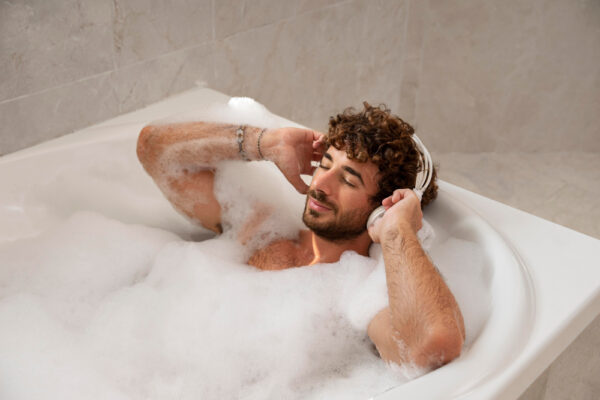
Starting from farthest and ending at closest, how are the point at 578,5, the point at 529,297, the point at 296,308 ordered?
the point at 578,5
the point at 296,308
the point at 529,297

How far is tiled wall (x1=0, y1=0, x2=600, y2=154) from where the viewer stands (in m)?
1.84

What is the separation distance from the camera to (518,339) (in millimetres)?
1282

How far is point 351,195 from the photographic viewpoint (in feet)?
4.97

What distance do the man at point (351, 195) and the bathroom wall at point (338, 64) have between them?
25cm

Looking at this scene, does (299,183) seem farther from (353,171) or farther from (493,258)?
(493,258)

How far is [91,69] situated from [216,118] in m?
0.42

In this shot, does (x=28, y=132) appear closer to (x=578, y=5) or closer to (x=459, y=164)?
(x=459, y=164)

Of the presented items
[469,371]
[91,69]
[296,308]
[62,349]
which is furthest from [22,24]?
[469,371]

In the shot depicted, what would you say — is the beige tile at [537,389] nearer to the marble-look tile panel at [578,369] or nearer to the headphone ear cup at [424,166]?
the marble-look tile panel at [578,369]

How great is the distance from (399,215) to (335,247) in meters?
0.26

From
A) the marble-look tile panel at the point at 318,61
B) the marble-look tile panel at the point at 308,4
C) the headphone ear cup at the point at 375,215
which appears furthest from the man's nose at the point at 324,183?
the marble-look tile panel at the point at 308,4

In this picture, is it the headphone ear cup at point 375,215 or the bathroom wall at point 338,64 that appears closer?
the headphone ear cup at point 375,215

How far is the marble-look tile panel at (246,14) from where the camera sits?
218cm

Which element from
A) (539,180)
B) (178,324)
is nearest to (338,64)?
(539,180)
